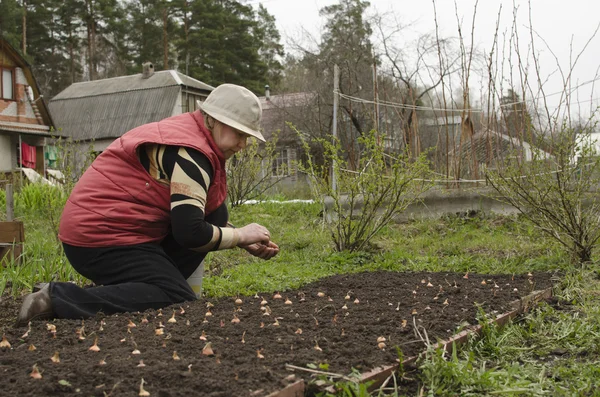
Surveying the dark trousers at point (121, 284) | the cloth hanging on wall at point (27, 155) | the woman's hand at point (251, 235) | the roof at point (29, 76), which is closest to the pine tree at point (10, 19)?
the roof at point (29, 76)

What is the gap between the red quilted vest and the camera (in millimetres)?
2850

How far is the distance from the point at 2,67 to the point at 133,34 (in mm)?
11438

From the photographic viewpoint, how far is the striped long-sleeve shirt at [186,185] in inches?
108

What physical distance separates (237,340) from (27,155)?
22.5 metres

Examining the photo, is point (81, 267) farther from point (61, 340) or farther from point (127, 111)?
point (127, 111)

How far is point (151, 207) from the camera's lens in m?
2.91

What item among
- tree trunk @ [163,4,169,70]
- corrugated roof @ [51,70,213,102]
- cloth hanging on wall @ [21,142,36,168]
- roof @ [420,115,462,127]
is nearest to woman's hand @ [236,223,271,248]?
roof @ [420,115,462,127]

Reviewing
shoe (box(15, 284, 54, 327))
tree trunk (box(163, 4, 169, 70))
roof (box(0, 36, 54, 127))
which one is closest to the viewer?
shoe (box(15, 284, 54, 327))

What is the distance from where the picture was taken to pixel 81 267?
298 cm

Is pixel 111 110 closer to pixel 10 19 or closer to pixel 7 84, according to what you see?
pixel 10 19

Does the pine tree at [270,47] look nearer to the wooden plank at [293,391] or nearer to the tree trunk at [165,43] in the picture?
the tree trunk at [165,43]

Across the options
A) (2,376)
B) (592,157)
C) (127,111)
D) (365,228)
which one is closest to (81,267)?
(2,376)

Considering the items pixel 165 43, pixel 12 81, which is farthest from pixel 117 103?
pixel 12 81

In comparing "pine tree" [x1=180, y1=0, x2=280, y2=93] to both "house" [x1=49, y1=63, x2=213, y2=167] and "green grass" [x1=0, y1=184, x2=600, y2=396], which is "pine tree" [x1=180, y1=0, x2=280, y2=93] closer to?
"house" [x1=49, y1=63, x2=213, y2=167]
